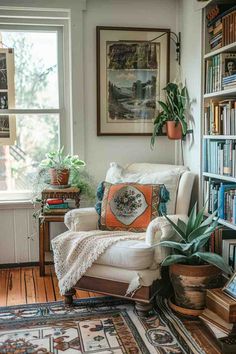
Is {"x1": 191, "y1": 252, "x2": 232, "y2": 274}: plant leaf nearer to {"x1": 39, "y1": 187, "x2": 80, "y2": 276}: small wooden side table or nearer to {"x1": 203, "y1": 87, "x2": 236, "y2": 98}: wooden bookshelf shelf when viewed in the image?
{"x1": 203, "y1": 87, "x2": 236, "y2": 98}: wooden bookshelf shelf

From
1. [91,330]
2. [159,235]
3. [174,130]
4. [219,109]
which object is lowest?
[91,330]

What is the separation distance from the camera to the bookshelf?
260cm

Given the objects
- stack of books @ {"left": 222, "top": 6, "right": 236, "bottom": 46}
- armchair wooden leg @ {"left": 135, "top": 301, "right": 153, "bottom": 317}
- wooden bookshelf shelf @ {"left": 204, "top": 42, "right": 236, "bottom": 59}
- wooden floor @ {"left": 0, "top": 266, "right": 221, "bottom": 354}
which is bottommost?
wooden floor @ {"left": 0, "top": 266, "right": 221, "bottom": 354}

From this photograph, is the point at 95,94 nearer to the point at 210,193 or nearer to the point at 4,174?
the point at 4,174

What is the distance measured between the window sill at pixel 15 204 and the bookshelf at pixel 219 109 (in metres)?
1.50

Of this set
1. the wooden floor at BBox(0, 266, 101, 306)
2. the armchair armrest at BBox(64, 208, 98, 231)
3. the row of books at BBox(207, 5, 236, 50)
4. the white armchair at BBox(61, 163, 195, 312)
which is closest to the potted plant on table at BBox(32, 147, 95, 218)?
the armchair armrest at BBox(64, 208, 98, 231)

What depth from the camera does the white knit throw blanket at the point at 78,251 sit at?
252cm

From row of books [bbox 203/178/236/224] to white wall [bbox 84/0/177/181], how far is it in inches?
31.4

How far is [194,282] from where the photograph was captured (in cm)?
240

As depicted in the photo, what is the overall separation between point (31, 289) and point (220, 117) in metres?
1.90

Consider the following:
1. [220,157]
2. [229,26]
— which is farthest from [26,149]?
[229,26]

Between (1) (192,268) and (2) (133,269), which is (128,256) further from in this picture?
(1) (192,268)

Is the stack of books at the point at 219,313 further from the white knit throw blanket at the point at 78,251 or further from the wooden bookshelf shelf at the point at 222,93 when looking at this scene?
the wooden bookshelf shelf at the point at 222,93

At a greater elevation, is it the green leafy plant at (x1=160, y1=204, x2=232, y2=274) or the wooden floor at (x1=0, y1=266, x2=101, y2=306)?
the green leafy plant at (x1=160, y1=204, x2=232, y2=274)
